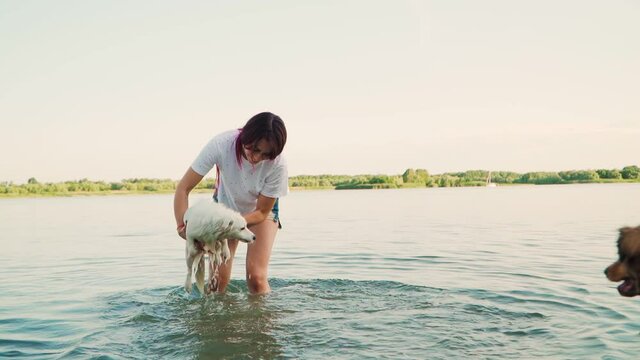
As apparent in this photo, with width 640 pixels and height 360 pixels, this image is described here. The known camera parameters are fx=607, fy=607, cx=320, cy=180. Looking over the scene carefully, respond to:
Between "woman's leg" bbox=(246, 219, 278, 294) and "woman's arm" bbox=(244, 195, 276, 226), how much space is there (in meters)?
0.34

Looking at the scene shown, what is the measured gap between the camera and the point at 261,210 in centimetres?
791

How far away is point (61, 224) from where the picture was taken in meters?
28.6

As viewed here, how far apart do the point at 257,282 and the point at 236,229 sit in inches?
78.3

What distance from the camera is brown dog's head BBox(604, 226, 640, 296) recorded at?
5.44 meters

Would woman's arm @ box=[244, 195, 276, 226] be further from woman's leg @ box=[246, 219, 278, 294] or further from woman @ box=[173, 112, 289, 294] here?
woman's leg @ box=[246, 219, 278, 294]

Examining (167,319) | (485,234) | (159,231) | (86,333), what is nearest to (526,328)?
(167,319)

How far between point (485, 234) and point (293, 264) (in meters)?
8.00

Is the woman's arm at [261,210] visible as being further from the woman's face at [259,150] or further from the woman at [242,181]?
the woman's face at [259,150]

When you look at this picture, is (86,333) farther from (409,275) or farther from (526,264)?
(526,264)

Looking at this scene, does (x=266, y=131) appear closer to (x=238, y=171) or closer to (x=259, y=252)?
(x=238, y=171)

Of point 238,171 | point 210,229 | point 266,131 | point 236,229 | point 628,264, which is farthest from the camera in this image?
point 238,171

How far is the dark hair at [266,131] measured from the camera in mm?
6727

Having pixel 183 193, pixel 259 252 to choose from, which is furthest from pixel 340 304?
pixel 183 193

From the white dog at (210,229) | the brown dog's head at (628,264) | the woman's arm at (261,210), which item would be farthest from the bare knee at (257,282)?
the brown dog's head at (628,264)
